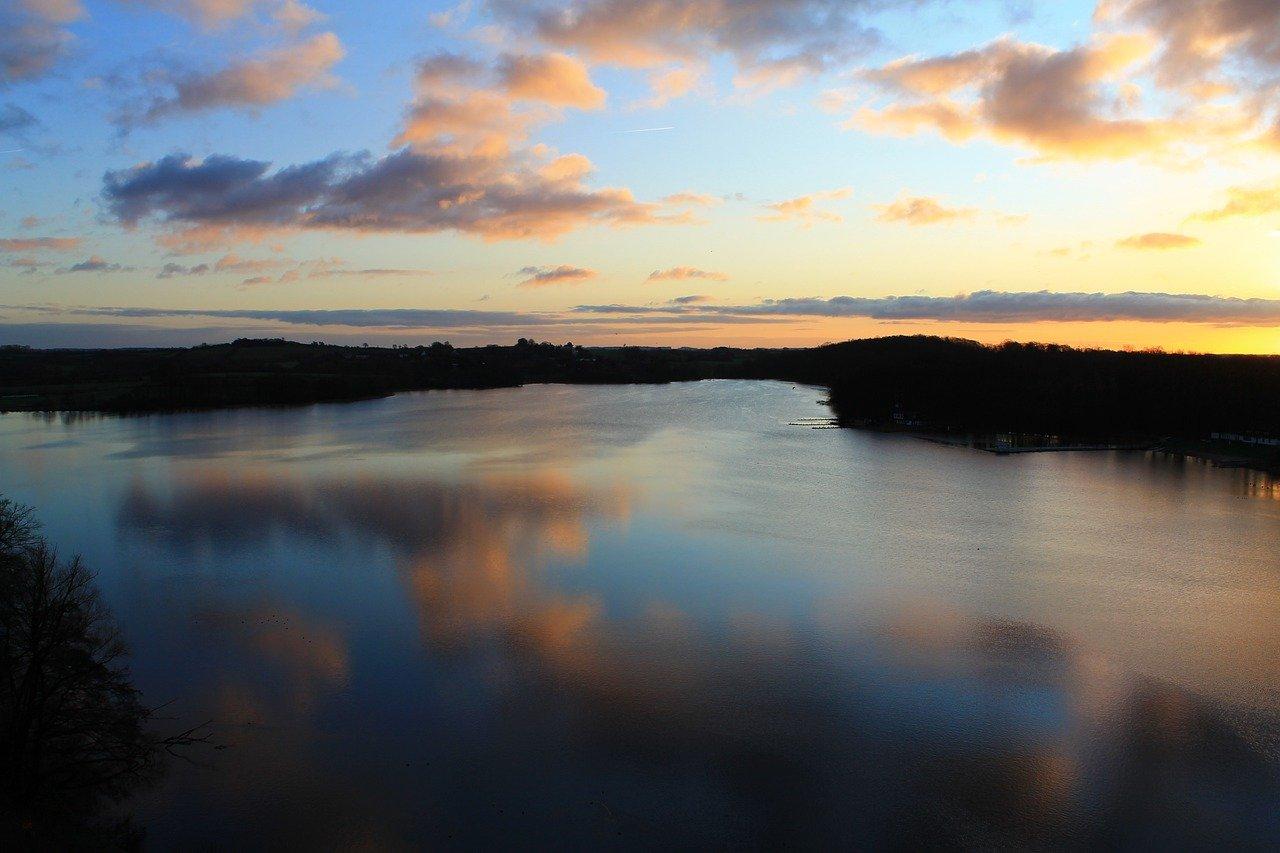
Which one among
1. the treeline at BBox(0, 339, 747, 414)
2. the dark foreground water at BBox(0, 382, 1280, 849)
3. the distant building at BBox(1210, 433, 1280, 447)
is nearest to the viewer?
the dark foreground water at BBox(0, 382, 1280, 849)

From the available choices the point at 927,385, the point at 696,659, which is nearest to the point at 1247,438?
the point at 927,385

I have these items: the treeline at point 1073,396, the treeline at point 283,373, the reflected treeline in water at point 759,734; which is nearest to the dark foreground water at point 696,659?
the reflected treeline in water at point 759,734

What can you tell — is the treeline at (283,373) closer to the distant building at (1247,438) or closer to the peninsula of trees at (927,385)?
the peninsula of trees at (927,385)

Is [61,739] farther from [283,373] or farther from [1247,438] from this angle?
[283,373]

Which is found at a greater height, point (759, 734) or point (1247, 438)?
point (1247, 438)

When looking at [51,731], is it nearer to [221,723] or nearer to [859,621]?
[221,723]

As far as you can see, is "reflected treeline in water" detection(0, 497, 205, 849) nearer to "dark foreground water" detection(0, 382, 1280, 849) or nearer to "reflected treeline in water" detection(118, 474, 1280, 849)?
"dark foreground water" detection(0, 382, 1280, 849)

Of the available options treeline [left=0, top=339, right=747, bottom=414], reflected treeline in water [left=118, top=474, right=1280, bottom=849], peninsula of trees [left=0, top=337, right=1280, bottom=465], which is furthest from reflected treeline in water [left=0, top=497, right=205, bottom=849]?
treeline [left=0, top=339, right=747, bottom=414]
